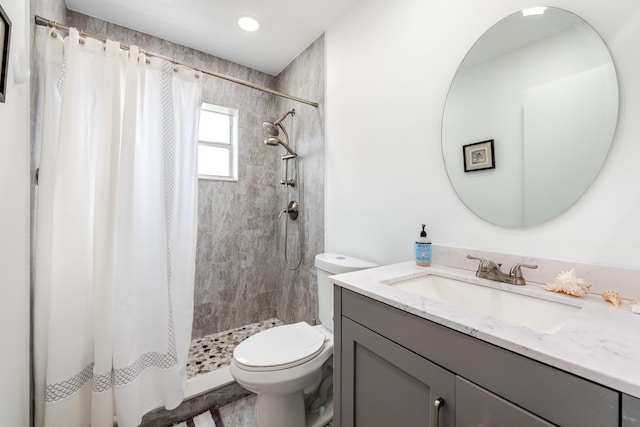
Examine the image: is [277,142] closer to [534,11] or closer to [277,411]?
[534,11]

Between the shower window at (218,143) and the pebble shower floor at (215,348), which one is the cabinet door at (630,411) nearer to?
the pebble shower floor at (215,348)

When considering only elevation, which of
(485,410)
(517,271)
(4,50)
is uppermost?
(4,50)

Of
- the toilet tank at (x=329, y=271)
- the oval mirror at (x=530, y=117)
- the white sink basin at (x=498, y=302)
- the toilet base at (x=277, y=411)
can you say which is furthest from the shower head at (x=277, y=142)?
the toilet base at (x=277, y=411)

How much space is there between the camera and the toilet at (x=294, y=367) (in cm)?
117

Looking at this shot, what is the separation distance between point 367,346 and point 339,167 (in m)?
1.23

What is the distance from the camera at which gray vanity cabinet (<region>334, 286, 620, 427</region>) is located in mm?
456

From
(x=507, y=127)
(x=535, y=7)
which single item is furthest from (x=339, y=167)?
(x=535, y=7)

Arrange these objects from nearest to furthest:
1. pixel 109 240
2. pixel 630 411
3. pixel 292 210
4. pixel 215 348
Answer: pixel 630 411 < pixel 109 240 < pixel 215 348 < pixel 292 210

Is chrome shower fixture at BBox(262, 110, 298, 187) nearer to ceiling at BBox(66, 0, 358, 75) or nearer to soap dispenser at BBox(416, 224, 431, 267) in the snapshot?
ceiling at BBox(66, 0, 358, 75)

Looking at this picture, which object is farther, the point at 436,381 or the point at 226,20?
the point at 226,20

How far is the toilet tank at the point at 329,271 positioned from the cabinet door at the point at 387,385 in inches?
20.3

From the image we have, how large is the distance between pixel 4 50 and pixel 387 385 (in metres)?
1.53

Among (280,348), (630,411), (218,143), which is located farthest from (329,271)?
(218,143)

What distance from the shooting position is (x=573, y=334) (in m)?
0.55
